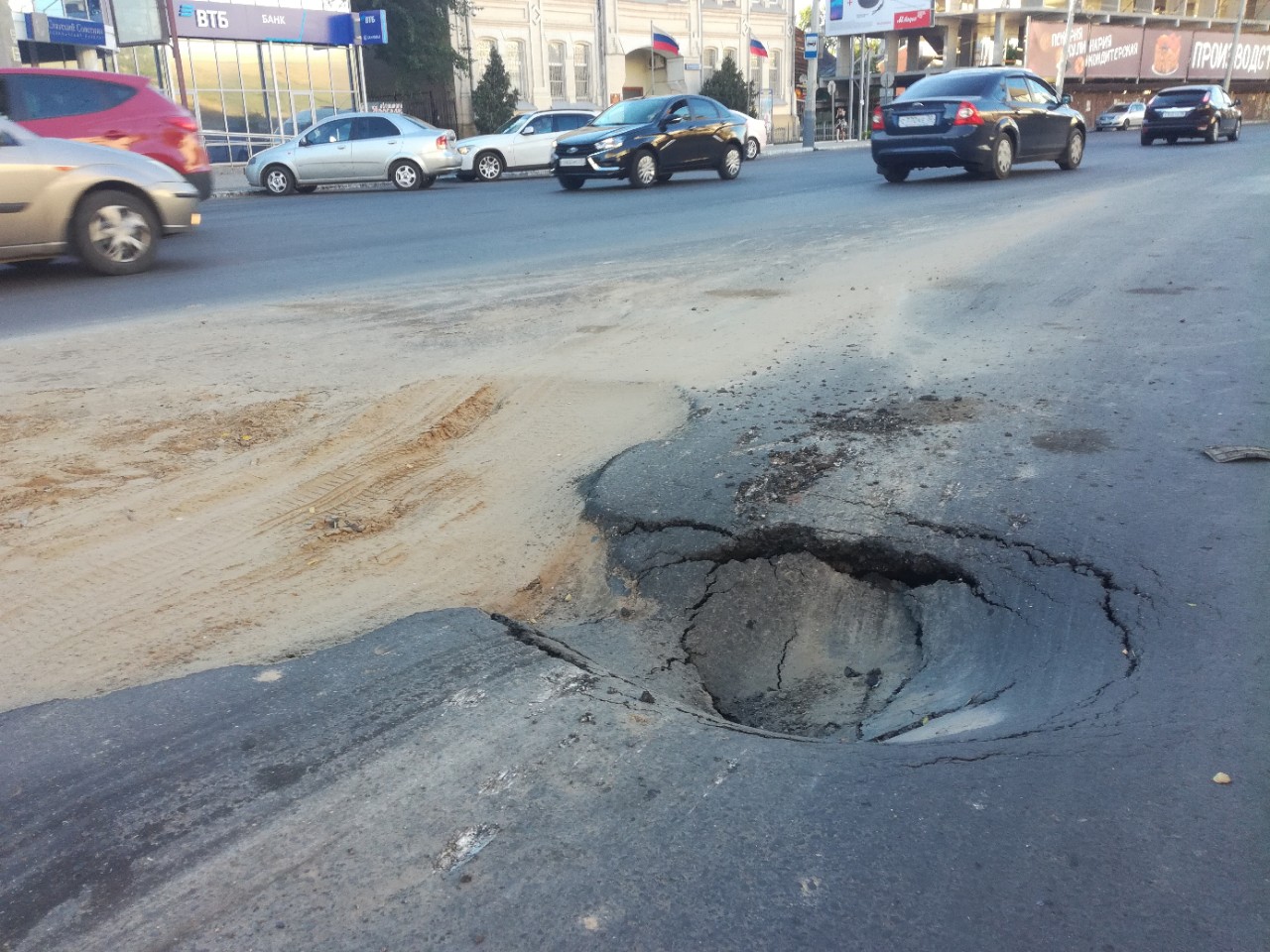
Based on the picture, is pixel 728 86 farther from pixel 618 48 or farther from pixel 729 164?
pixel 729 164

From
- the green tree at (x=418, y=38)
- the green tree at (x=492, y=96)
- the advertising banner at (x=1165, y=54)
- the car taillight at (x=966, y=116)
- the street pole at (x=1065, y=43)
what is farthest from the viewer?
the advertising banner at (x=1165, y=54)

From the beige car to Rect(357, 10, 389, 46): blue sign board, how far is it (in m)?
19.8

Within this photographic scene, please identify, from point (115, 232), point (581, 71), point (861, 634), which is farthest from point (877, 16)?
point (861, 634)

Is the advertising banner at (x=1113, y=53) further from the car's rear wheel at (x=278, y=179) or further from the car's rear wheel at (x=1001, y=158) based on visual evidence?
the car's rear wheel at (x=278, y=179)

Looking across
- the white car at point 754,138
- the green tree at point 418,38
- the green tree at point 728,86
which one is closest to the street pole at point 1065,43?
the green tree at point 728,86

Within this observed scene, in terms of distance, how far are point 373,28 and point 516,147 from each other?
28.3 feet

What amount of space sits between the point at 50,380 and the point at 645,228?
25.6ft

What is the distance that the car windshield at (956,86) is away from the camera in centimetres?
1617

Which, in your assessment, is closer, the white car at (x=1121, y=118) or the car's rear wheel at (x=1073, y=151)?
the car's rear wheel at (x=1073, y=151)

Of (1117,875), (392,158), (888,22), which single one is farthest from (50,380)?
(888,22)

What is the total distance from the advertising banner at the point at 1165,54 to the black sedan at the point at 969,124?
180ft

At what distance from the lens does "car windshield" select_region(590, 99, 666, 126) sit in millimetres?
18781

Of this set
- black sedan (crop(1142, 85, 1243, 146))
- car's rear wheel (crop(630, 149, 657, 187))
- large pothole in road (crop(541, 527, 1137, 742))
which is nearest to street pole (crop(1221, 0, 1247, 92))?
black sedan (crop(1142, 85, 1243, 146))

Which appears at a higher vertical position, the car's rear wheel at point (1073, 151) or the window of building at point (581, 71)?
the window of building at point (581, 71)
